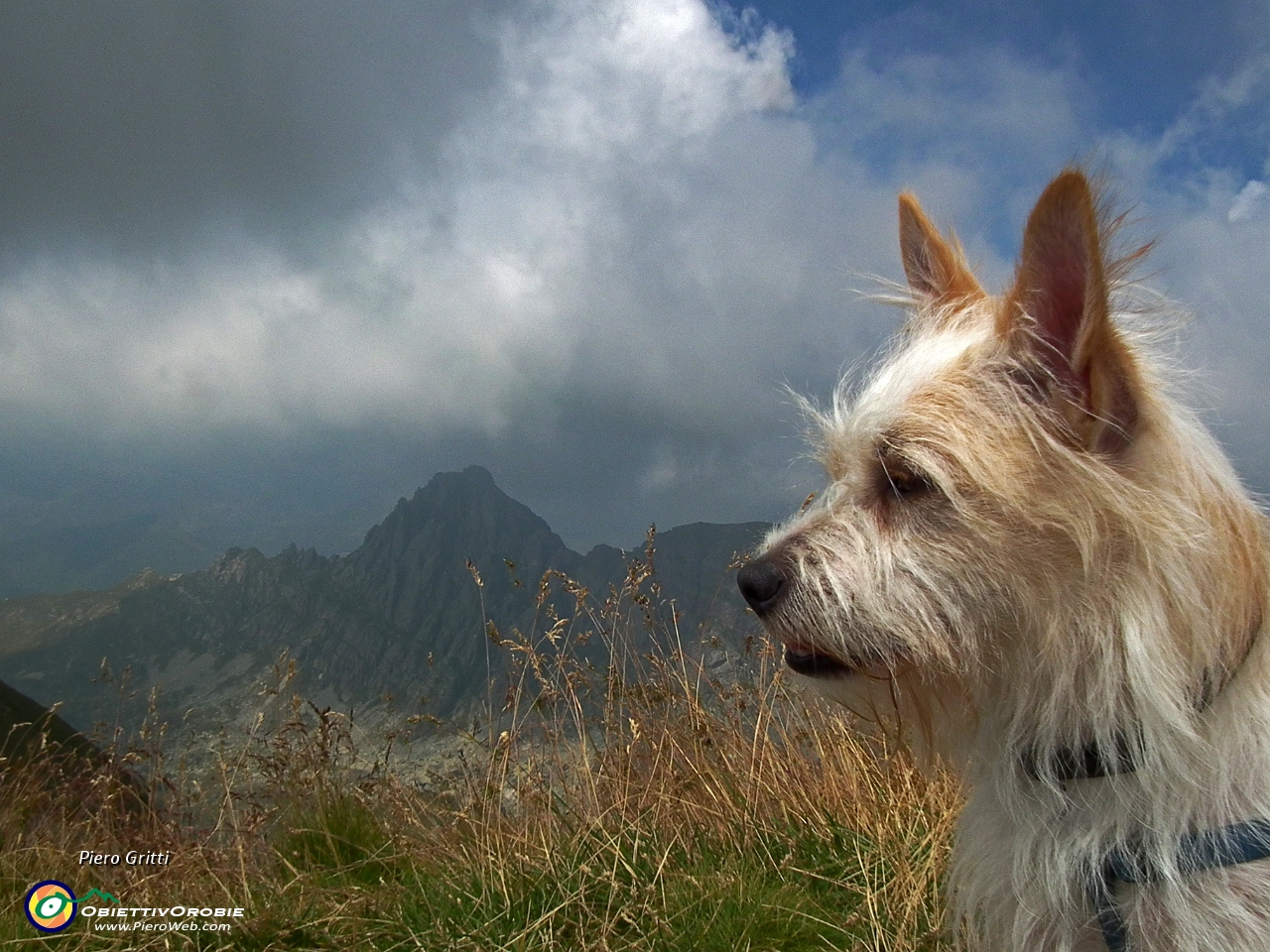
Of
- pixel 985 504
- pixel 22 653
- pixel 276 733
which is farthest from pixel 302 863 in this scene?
pixel 22 653

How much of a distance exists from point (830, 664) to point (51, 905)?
11.3 feet

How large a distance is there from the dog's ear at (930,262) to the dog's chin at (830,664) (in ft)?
3.64

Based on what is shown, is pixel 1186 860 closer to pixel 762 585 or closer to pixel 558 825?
pixel 762 585

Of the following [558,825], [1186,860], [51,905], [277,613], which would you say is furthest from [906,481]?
[277,613]

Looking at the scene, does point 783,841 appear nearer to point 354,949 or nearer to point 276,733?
point 354,949

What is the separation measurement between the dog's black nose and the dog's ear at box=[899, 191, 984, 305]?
1033mm

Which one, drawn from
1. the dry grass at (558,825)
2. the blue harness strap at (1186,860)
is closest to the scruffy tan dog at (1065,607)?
the blue harness strap at (1186,860)

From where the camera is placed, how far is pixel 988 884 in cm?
192

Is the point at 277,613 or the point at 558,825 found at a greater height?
the point at 277,613

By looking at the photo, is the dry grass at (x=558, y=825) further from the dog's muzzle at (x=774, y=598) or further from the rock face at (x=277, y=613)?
the rock face at (x=277, y=613)

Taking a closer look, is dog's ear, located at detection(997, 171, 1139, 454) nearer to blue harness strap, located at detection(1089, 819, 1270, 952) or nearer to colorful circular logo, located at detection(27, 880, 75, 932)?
blue harness strap, located at detection(1089, 819, 1270, 952)

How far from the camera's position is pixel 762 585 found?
1.84m

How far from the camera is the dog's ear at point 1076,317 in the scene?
5.00 ft

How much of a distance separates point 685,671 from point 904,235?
2710mm
